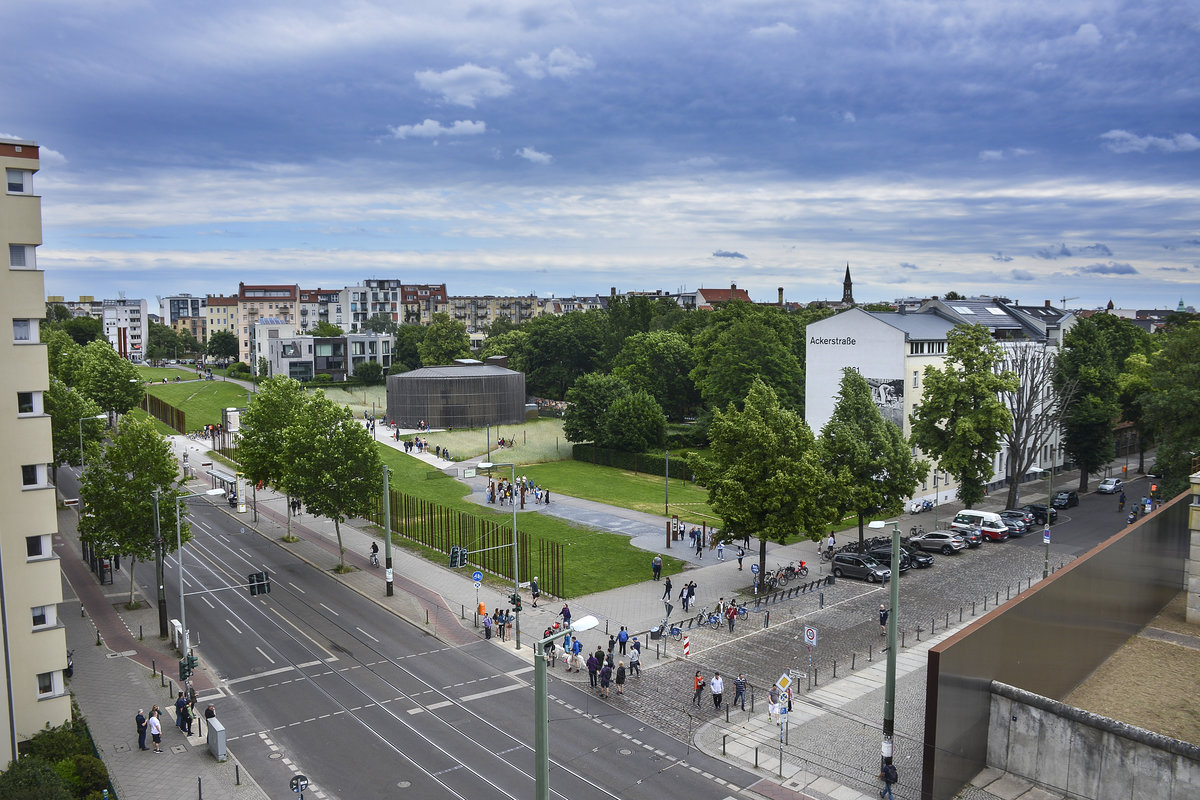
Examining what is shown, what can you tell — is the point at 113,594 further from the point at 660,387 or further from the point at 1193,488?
the point at 660,387

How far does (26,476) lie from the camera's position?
27.4 m

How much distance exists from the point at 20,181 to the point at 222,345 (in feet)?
583

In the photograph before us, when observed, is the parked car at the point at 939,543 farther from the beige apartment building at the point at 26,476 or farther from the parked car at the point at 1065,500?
the beige apartment building at the point at 26,476

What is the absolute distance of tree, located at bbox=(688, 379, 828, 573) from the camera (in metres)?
44.8

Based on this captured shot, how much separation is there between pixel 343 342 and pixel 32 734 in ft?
435

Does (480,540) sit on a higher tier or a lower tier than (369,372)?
lower

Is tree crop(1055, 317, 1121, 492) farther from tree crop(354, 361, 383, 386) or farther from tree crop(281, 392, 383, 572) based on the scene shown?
tree crop(354, 361, 383, 386)

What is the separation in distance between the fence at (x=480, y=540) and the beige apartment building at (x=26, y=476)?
21657mm

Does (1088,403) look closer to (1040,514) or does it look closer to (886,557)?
(1040,514)

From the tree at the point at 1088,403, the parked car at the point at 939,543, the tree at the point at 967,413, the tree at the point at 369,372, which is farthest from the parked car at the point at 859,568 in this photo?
the tree at the point at 369,372

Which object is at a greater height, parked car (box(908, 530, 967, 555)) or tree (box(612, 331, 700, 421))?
tree (box(612, 331, 700, 421))

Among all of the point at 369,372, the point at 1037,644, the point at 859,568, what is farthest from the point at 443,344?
the point at 1037,644

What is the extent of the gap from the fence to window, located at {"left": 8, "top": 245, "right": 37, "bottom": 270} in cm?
2522

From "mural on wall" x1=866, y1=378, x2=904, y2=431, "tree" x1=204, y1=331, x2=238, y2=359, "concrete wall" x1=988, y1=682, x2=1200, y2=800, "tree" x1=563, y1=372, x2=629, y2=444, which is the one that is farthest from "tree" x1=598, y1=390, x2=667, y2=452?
"tree" x1=204, y1=331, x2=238, y2=359
